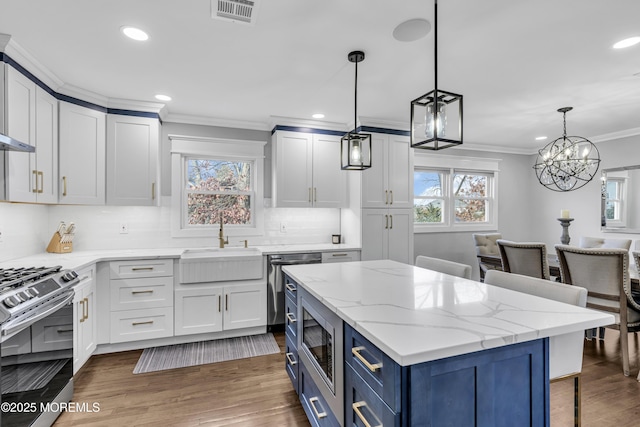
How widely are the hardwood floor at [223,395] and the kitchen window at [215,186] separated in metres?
1.57

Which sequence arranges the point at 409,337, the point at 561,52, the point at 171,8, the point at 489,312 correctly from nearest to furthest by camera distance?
the point at 409,337, the point at 489,312, the point at 171,8, the point at 561,52

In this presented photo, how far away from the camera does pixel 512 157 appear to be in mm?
5645

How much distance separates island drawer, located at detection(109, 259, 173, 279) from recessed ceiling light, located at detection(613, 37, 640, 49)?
13.1 feet

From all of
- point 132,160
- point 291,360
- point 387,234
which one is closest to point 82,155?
point 132,160

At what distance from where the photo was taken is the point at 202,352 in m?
3.07

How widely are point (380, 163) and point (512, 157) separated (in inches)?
122

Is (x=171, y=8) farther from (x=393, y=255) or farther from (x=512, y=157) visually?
(x=512, y=157)

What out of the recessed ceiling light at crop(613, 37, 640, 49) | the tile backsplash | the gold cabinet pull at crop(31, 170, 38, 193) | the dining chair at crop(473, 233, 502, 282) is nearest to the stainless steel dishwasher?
the tile backsplash

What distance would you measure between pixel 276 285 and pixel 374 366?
2.55m

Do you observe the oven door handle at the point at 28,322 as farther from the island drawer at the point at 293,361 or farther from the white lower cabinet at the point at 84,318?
the island drawer at the point at 293,361

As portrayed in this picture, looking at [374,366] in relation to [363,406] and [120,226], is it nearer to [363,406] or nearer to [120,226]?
[363,406]

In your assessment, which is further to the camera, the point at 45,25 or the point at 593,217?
the point at 593,217

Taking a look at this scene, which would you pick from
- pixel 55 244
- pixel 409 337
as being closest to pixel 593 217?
pixel 409 337

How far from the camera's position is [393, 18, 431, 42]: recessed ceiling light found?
6.36 feet
